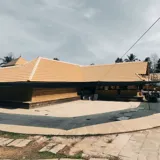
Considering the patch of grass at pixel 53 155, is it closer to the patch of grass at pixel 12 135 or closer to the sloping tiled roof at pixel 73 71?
the patch of grass at pixel 12 135

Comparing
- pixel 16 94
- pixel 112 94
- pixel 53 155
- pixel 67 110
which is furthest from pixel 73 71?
pixel 53 155

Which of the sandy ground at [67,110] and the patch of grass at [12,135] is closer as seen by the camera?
the patch of grass at [12,135]

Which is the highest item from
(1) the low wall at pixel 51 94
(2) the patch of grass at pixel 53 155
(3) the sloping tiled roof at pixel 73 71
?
(3) the sloping tiled roof at pixel 73 71

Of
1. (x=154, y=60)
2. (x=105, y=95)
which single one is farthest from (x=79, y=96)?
(x=154, y=60)

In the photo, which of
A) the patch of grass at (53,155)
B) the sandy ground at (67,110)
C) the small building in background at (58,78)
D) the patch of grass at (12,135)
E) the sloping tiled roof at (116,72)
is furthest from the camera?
the sloping tiled roof at (116,72)

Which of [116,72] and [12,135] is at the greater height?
[116,72]

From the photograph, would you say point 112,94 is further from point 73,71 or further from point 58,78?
point 58,78

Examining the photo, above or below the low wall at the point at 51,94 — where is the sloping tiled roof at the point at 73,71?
above

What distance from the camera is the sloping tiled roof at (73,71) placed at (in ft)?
62.0

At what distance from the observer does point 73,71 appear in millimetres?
27375

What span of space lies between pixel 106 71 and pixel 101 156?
21010 mm

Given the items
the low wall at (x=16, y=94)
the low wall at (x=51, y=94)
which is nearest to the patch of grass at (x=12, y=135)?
the low wall at (x=51, y=94)

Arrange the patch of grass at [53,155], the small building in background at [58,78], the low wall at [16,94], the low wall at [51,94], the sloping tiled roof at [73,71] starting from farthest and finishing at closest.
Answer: the low wall at [51,94], the low wall at [16,94], the sloping tiled roof at [73,71], the small building in background at [58,78], the patch of grass at [53,155]

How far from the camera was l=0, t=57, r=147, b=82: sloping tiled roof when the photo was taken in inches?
744
